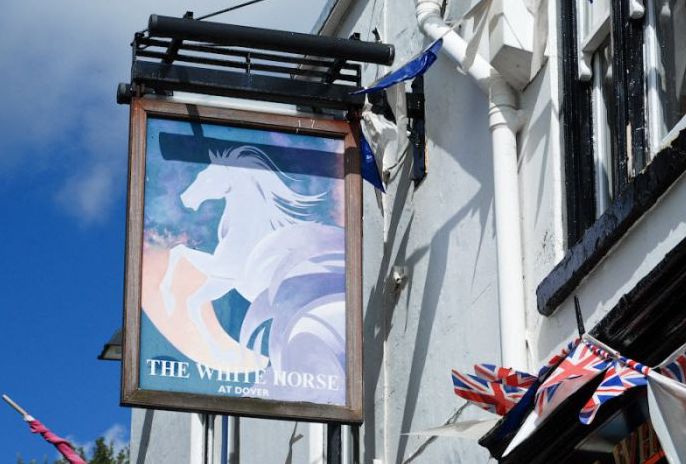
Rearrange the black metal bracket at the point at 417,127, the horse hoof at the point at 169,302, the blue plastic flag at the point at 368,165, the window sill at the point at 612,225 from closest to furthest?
the window sill at the point at 612,225 < the horse hoof at the point at 169,302 < the blue plastic flag at the point at 368,165 < the black metal bracket at the point at 417,127

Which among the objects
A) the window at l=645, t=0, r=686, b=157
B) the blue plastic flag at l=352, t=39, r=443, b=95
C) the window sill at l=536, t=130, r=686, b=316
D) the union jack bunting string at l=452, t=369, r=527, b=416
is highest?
Answer: the blue plastic flag at l=352, t=39, r=443, b=95

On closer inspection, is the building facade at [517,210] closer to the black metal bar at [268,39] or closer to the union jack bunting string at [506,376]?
the union jack bunting string at [506,376]

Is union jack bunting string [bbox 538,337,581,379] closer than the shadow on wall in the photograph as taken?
Yes

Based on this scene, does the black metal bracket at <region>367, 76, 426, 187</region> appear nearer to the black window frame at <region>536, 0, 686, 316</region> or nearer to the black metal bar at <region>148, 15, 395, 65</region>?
the black metal bar at <region>148, 15, 395, 65</region>

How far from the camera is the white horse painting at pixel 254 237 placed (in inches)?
404

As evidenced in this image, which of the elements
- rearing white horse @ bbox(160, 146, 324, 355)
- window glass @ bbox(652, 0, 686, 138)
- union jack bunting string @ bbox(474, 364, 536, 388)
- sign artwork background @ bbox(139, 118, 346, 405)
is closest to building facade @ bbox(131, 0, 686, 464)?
window glass @ bbox(652, 0, 686, 138)

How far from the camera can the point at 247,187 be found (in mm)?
10602

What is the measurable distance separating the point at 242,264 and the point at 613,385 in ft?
12.0

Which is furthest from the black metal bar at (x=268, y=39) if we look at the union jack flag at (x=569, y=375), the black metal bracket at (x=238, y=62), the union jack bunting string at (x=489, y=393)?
the union jack flag at (x=569, y=375)

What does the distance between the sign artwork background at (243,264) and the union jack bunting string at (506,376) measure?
1.90 meters

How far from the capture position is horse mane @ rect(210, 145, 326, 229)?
10.6 metres

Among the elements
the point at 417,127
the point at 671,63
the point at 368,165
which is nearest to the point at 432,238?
the point at 368,165

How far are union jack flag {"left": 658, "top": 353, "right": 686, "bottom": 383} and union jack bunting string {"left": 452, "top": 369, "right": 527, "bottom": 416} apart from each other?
126cm

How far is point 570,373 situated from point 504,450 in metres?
0.71
